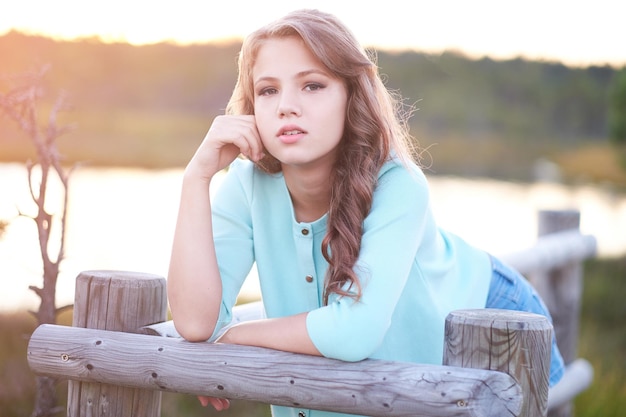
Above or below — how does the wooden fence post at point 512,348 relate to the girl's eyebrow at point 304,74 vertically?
below

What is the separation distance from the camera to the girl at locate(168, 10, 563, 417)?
6.43ft

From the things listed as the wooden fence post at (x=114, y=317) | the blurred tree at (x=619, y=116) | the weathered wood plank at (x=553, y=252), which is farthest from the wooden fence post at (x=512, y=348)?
the blurred tree at (x=619, y=116)

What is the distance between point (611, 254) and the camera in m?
9.94

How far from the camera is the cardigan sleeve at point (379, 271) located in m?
1.87

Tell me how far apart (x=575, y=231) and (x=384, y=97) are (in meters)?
2.82

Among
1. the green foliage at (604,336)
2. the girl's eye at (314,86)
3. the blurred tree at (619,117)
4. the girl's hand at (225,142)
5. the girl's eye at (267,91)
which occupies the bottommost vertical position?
the green foliage at (604,336)

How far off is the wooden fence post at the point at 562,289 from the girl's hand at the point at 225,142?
291cm

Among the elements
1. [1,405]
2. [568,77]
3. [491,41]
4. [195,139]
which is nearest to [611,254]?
[1,405]

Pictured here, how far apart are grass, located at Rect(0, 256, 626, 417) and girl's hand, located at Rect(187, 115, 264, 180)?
774 millimetres

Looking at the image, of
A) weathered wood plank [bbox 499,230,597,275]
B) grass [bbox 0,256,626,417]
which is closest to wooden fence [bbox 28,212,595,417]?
grass [bbox 0,256,626,417]

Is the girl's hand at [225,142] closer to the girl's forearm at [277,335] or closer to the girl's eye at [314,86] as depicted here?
the girl's eye at [314,86]

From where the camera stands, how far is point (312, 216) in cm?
231

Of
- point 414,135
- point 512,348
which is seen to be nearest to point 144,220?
point 414,135

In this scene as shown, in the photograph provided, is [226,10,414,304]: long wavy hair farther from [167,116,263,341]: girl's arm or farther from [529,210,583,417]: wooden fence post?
[529,210,583,417]: wooden fence post
